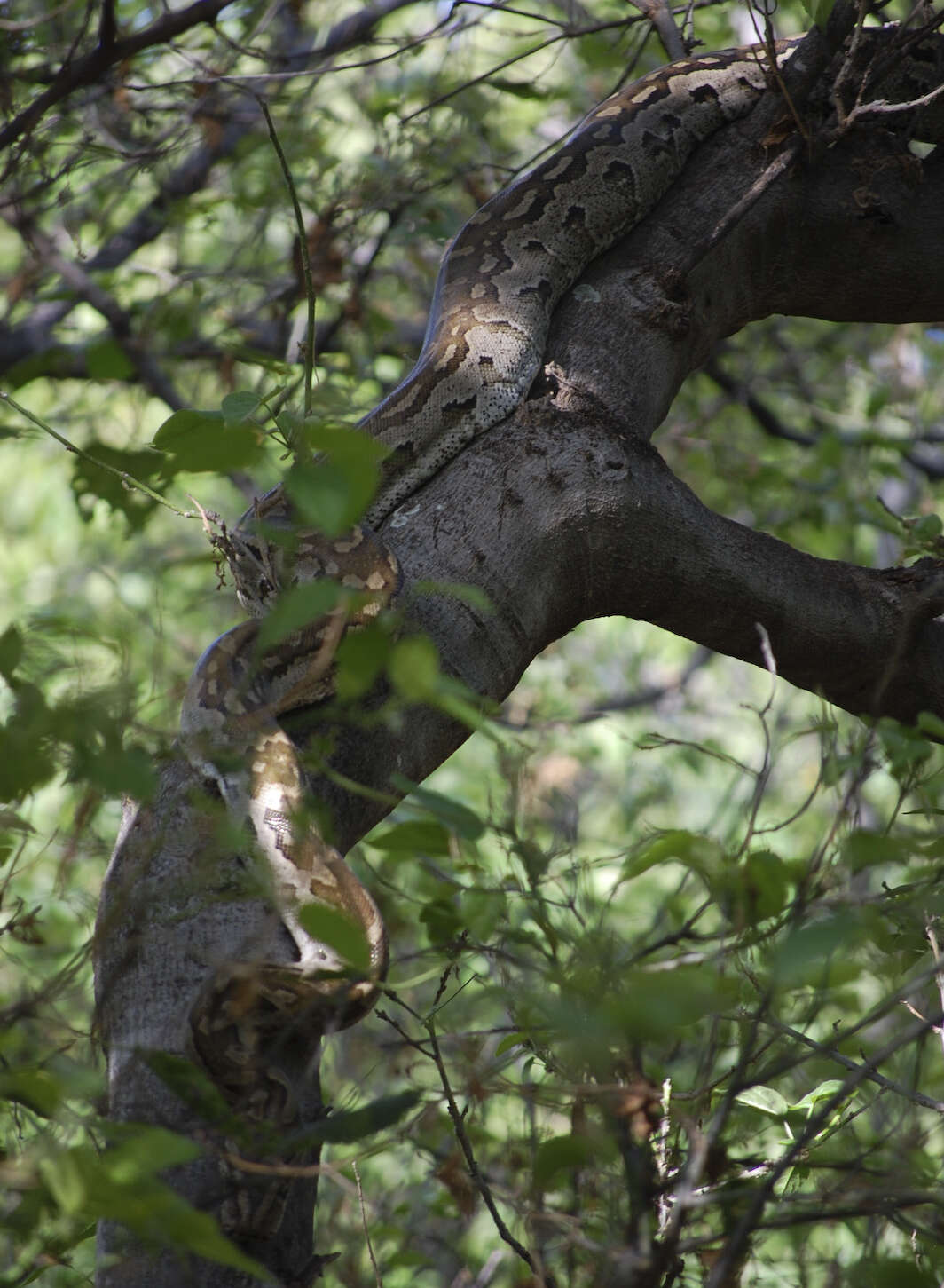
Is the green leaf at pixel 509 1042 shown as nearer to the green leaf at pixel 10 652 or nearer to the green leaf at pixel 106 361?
the green leaf at pixel 10 652

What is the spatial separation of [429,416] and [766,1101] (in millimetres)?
2615

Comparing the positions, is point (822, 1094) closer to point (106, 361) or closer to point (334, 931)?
point (334, 931)

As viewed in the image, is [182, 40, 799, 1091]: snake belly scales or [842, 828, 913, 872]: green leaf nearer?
[842, 828, 913, 872]: green leaf

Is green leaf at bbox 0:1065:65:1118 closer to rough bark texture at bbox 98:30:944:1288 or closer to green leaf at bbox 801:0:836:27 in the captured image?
rough bark texture at bbox 98:30:944:1288

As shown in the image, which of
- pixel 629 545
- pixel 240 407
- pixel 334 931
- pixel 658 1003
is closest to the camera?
pixel 658 1003

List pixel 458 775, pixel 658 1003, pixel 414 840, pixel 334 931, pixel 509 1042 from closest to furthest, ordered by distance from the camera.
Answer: pixel 658 1003 → pixel 334 931 → pixel 414 840 → pixel 509 1042 → pixel 458 775

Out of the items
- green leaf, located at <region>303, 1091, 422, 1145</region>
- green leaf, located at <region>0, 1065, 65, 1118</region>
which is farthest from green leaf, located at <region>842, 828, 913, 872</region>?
green leaf, located at <region>0, 1065, 65, 1118</region>

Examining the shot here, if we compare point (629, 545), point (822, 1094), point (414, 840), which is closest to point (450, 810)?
point (414, 840)

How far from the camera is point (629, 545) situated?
3256 mm

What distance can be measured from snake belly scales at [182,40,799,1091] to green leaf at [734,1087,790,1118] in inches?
32.3

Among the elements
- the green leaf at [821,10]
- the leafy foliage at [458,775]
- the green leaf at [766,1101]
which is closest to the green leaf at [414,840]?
the leafy foliage at [458,775]

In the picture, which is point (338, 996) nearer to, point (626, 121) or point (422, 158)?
point (626, 121)

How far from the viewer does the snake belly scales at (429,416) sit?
2377 mm

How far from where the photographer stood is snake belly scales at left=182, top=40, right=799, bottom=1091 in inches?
93.6
